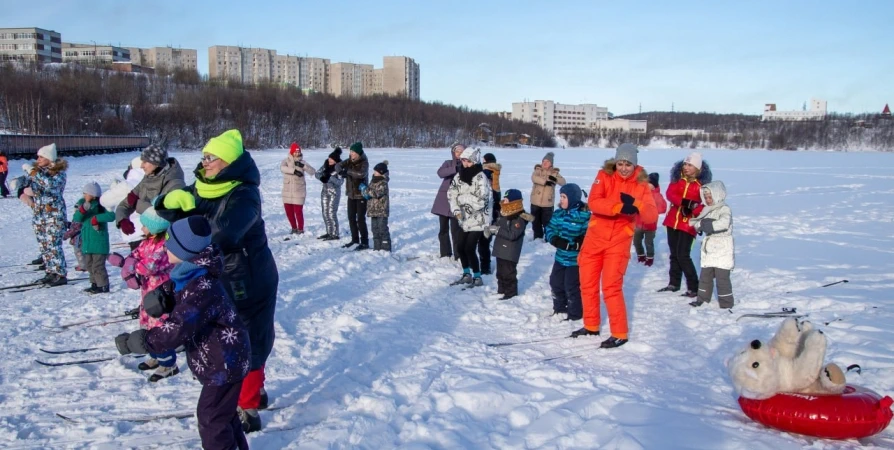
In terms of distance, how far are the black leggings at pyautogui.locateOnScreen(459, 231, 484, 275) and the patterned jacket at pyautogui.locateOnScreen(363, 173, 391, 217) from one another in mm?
2039

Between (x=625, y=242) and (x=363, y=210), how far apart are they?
16.1 feet

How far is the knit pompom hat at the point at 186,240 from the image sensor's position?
2.55 meters

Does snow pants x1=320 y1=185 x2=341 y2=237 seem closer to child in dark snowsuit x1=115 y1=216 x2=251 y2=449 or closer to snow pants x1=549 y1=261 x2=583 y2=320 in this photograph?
snow pants x1=549 y1=261 x2=583 y2=320

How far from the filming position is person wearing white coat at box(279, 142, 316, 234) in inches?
374

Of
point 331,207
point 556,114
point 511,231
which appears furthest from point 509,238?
point 556,114

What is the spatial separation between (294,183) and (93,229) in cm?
387

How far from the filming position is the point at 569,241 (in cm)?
558

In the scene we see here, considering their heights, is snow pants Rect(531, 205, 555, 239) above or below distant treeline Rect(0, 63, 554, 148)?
below

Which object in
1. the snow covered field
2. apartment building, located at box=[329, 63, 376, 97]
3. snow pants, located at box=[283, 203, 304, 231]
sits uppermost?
apartment building, located at box=[329, 63, 376, 97]

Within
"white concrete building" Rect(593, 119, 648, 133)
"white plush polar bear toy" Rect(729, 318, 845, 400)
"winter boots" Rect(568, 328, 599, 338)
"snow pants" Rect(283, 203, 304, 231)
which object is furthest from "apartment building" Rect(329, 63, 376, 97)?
"white plush polar bear toy" Rect(729, 318, 845, 400)

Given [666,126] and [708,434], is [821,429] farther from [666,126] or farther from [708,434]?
[666,126]

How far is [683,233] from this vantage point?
6523 millimetres

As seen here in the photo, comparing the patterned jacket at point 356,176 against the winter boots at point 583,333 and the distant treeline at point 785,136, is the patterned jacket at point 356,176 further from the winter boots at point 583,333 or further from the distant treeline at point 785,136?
the distant treeline at point 785,136

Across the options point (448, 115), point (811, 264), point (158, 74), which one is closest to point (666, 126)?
point (448, 115)
